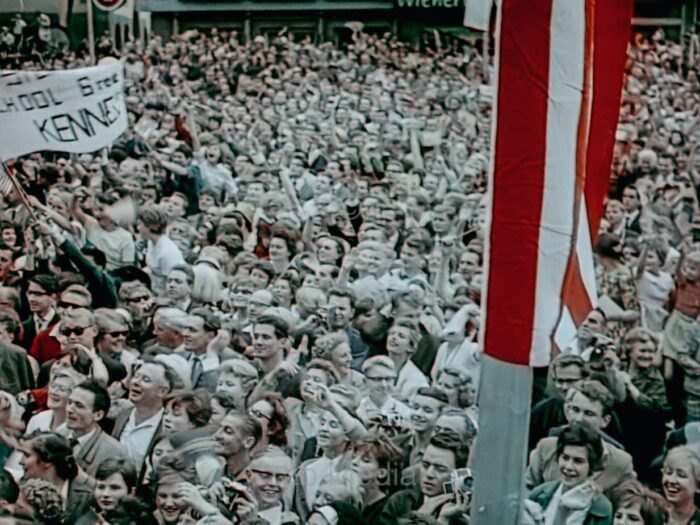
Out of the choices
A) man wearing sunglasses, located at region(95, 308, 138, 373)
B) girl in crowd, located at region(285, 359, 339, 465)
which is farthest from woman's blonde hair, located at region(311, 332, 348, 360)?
man wearing sunglasses, located at region(95, 308, 138, 373)

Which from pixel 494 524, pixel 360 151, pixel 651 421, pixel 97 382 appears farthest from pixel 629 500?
pixel 360 151

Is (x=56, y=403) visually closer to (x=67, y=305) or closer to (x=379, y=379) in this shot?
(x=67, y=305)

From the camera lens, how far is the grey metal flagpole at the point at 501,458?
14.1ft

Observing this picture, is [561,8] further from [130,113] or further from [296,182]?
[130,113]

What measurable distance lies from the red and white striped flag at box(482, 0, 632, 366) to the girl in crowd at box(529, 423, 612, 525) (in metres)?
1.26

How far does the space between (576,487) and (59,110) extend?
14.3ft

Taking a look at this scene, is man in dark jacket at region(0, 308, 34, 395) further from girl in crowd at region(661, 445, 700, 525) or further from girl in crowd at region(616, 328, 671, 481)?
girl in crowd at region(661, 445, 700, 525)

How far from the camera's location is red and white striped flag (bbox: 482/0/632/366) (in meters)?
4.29

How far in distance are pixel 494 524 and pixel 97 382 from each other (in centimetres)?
249

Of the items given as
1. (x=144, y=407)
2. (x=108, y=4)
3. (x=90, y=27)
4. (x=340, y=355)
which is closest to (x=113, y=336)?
(x=144, y=407)

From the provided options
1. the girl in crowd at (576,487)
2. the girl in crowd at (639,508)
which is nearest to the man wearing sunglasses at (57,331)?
the girl in crowd at (576,487)

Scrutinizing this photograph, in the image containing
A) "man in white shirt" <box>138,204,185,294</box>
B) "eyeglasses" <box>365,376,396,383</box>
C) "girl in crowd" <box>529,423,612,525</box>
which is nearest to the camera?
"girl in crowd" <box>529,423,612,525</box>

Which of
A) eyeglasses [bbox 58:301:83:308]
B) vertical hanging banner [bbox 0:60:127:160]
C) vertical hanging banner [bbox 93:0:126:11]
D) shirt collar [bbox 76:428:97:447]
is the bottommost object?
shirt collar [bbox 76:428:97:447]

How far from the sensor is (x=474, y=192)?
446 inches
